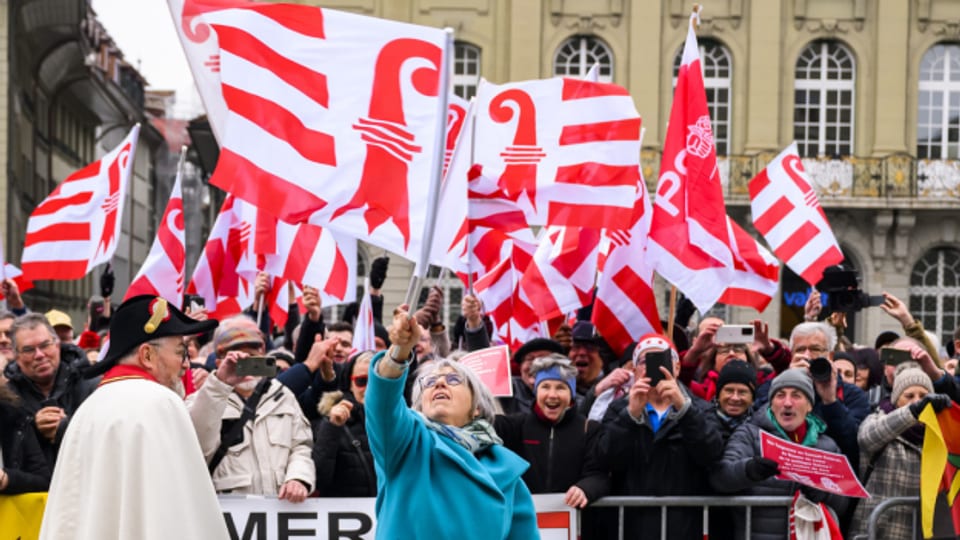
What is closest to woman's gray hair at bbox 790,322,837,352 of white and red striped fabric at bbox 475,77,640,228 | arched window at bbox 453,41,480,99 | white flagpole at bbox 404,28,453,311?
white and red striped fabric at bbox 475,77,640,228

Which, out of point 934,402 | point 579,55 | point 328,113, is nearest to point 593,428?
point 934,402

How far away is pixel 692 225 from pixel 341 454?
12.0 feet

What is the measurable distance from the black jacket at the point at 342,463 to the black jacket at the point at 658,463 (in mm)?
1184

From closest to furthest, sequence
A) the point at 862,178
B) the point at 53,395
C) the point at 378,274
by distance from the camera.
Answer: the point at 53,395 → the point at 378,274 → the point at 862,178

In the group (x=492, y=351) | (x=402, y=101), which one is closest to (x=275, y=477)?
(x=492, y=351)

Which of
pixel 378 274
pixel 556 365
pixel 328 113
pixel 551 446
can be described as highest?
pixel 328 113

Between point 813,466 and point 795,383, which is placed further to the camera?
point 795,383

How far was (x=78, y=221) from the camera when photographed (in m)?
12.2

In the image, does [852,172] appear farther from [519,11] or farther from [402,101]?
[402,101]

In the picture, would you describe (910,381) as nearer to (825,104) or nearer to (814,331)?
(814,331)

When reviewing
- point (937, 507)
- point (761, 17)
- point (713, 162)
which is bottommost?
point (937, 507)

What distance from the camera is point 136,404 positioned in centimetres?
455

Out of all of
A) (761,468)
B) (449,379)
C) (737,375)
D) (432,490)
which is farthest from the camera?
(737,375)

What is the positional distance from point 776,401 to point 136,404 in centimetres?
343
